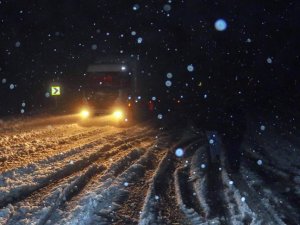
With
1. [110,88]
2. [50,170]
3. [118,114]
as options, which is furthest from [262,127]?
[50,170]

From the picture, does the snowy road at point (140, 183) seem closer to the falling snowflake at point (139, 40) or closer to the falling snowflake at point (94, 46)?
the falling snowflake at point (94, 46)

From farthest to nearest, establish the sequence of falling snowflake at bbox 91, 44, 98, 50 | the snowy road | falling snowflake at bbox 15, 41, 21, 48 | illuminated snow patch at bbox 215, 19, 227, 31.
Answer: illuminated snow patch at bbox 215, 19, 227, 31
falling snowflake at bbox 91, 44, 98, 50
falling snowflake at bbox 15, 41, 21, 48
the snowy road

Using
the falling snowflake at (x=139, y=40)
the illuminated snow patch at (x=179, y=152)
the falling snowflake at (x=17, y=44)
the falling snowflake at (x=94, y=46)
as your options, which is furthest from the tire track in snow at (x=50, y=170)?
the falling snowflake at (x=139, y=40)

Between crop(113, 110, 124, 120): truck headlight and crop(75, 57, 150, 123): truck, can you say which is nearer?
crop(113, 110, 124, 120): truck headlight

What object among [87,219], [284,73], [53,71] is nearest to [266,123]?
[87,219]

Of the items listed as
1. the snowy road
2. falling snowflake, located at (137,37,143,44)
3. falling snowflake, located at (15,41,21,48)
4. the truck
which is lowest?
the snowy road

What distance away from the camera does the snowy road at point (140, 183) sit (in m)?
5.69

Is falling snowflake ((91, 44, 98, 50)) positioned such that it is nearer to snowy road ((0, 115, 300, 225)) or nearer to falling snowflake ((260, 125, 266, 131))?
falling snowflake ((260, 125, 266, 131))

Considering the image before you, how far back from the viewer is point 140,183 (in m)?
7.25

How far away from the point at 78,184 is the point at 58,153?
2427mm

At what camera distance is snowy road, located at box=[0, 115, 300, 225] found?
18.7 ft

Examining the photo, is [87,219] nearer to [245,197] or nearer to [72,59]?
[245,197]

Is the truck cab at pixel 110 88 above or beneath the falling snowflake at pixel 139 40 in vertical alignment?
beneath

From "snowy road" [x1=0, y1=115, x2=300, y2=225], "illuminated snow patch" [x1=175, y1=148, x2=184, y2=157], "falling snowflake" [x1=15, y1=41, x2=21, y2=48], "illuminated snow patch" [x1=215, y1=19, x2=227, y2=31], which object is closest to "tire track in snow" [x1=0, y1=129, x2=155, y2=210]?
"snowy road" [x1=0, y1=115, x2=300, y2=225]
